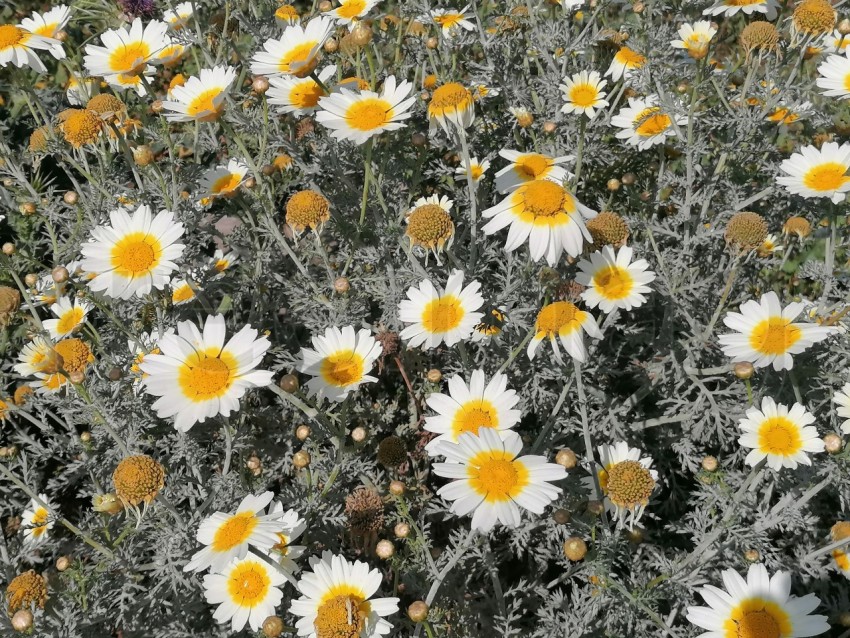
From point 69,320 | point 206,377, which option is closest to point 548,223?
point 206,377

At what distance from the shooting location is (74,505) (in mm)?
3018

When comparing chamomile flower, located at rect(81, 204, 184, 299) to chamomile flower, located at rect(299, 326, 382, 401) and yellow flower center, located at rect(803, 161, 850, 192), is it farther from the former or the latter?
yellow flower center, located at rect(803, 161, 850, 192)

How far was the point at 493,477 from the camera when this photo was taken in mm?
1623

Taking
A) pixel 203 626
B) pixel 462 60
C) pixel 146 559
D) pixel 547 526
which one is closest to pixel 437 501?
pixel 547 526

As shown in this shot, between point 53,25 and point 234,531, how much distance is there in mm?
2576

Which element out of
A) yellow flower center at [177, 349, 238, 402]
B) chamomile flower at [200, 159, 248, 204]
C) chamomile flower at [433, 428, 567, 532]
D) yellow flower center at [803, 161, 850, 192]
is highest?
yellow flower center at [803, 161, 850, 192]

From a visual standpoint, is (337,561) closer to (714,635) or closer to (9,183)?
(714,635)

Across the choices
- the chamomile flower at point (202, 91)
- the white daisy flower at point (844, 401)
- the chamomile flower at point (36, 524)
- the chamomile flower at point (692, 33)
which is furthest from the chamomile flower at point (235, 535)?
the chamomile flower at point (692, 33)

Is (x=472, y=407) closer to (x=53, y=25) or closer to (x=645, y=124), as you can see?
(x=645, y=124)

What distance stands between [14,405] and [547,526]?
191 centimetres

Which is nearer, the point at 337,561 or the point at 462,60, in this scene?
the point at 337,561

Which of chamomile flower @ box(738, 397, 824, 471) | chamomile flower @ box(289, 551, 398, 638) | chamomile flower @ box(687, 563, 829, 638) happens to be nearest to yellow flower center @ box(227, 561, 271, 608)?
chamomile flower @ box(289, 551, 398, 638)

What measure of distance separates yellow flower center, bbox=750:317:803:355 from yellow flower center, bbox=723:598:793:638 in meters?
0.71

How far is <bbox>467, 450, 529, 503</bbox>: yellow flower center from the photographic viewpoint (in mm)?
1614
